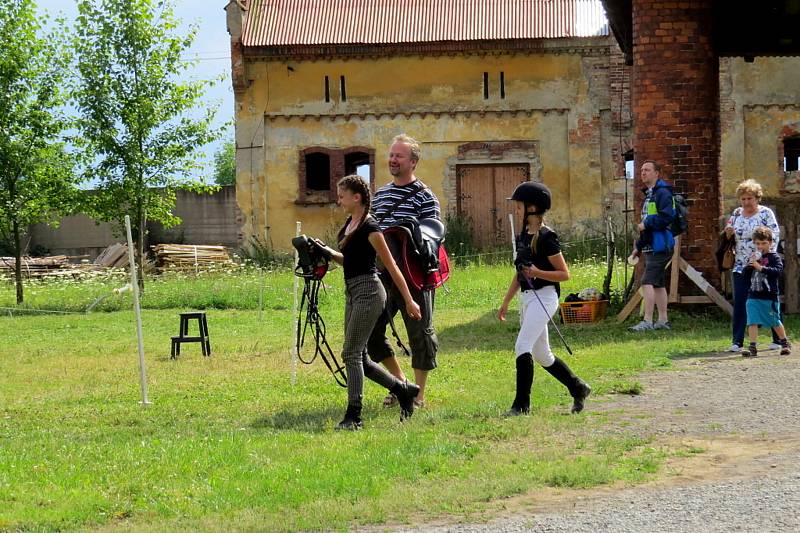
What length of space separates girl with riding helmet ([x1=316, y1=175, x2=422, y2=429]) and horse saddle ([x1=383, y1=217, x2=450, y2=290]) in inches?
14.3

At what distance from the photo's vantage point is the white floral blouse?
464 inches

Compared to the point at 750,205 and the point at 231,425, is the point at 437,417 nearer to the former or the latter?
the point at 231,425

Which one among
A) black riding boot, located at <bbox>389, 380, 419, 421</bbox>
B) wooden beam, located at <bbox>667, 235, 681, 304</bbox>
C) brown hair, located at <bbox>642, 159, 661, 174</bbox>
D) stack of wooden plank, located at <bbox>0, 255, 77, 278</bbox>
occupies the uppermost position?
brown hair, located at <bbox>642, 159, 661, 174</bbox>

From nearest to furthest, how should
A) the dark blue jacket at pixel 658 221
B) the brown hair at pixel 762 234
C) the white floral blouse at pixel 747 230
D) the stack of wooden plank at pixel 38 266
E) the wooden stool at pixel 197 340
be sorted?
the brown hair at pixel 762 234
the white floral blouse at pixel 747 230
the dark blue jacket at pixel 658 221
the wooden stool at pixel 197 340
the stack of wooden plank at pixel 38 266

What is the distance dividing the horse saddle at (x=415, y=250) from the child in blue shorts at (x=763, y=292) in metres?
4.15

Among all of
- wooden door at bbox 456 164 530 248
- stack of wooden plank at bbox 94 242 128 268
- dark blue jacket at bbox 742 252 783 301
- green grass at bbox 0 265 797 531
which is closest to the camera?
green grass at bbox 0 265 797 531

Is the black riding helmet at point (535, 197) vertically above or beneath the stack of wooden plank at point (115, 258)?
above

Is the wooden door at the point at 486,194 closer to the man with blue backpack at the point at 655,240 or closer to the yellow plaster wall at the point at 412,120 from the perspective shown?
the yellow plaster wall at the point at 412,120

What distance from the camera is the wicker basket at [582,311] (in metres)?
15.3

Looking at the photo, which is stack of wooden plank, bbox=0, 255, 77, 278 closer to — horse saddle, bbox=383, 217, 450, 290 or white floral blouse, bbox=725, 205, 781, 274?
white floral blouse, bbox=725, 205, 781, 274

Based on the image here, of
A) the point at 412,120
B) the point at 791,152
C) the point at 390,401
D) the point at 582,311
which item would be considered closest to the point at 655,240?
the point at 582,311

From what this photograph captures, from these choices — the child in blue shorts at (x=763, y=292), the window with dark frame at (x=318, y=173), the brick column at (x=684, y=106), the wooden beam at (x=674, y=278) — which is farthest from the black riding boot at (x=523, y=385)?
the window with dark frame at (x=318, y=173)

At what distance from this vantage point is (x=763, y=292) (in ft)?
38.4

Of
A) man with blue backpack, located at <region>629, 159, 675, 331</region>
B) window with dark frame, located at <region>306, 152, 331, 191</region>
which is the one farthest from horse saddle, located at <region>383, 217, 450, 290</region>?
window with dark frame, located at <region>306, 152, 331, 191</region>
